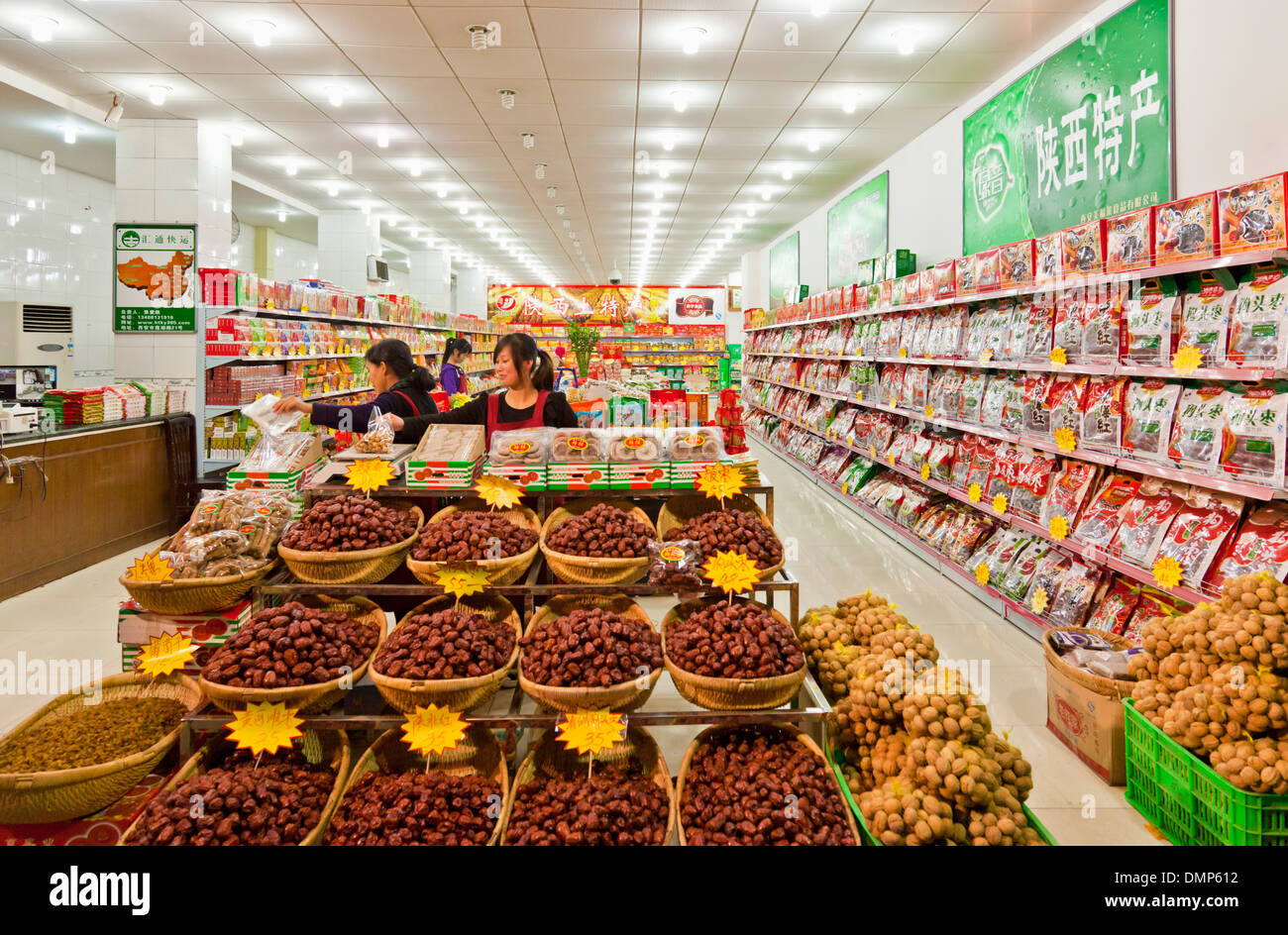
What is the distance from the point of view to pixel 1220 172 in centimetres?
406

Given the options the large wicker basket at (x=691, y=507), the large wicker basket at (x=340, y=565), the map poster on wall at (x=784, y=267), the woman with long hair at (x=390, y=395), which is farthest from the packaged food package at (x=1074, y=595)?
the map poster on wall at (x=784, y=267)

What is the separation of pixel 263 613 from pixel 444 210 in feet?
38.8

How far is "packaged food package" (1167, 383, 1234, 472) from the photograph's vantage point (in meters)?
3.40

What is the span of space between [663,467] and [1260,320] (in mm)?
2433

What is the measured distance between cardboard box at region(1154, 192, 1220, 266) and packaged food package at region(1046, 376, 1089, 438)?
0.94 metres

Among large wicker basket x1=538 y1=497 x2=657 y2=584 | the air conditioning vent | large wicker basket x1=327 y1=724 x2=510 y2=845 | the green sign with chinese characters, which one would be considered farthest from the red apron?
the air conditioning vent

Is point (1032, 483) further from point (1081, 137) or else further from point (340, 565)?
point (340, 565)

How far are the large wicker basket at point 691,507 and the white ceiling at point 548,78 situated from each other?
3791 mm

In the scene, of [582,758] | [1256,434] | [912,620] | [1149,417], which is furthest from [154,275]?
[1256,434]

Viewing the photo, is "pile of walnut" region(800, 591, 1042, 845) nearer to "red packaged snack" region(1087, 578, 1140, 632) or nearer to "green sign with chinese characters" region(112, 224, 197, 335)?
"red packaged snack" region(1087, 578, 1140, 632)

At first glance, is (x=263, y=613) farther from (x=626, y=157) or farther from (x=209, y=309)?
(x=626, y=157)

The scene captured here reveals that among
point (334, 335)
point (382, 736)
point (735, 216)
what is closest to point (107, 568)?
point (334, 335)

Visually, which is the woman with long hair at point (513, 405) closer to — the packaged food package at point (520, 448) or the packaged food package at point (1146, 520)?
the packaged food package at point (520, 448)

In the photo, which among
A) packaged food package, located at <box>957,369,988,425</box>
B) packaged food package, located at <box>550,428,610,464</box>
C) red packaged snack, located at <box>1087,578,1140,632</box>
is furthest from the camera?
packaged food package, located at <box>957,369,988,425</box>
